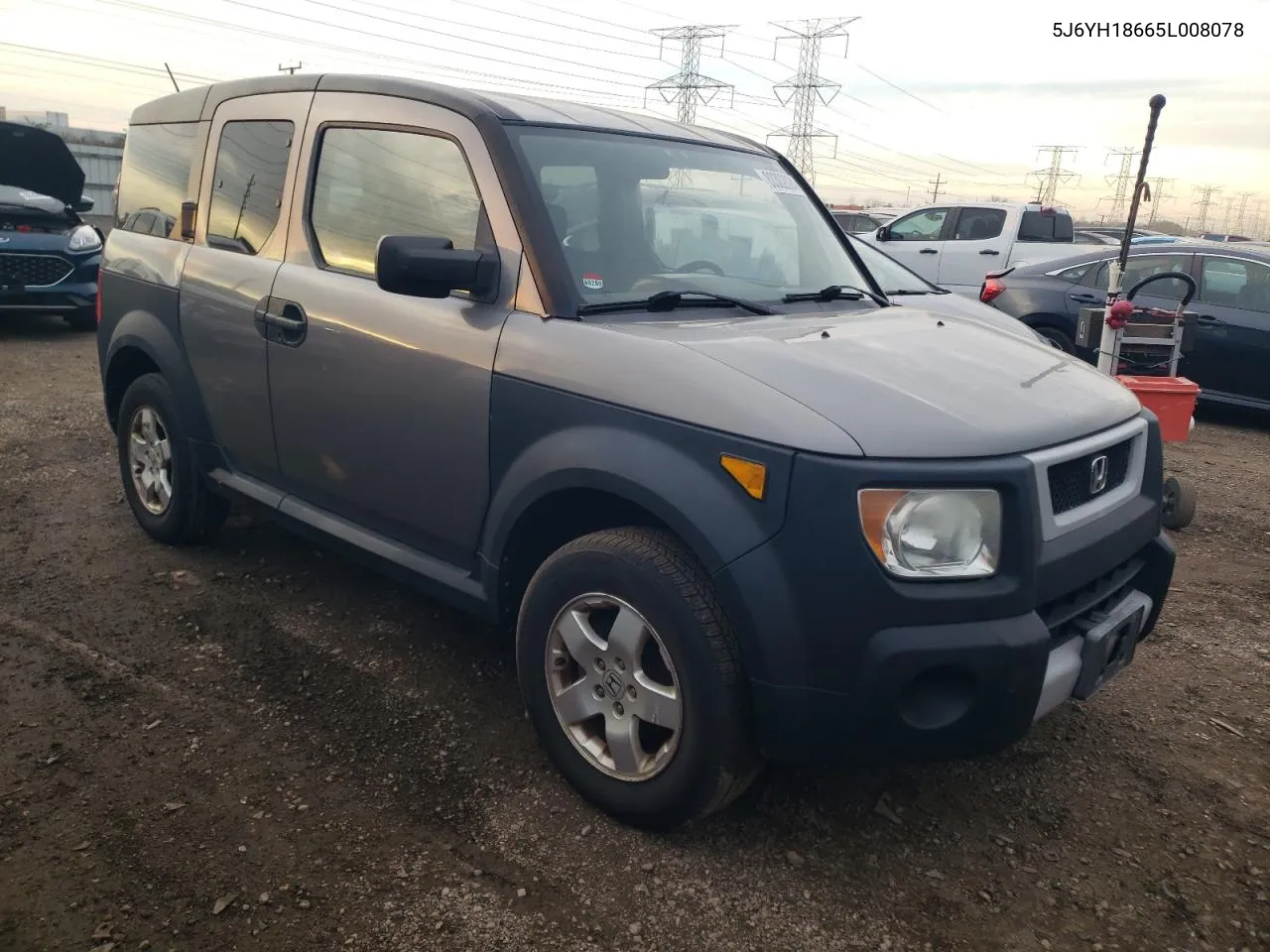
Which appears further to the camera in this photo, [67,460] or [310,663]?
[67,460]

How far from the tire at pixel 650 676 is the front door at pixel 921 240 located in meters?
11.5

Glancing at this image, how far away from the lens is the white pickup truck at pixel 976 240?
1283cm

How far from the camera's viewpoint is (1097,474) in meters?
2.58

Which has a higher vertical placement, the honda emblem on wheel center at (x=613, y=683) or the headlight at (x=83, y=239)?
the headlight at (x=83, y=239)

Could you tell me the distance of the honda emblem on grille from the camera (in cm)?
255

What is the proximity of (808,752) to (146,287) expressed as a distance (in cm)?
348

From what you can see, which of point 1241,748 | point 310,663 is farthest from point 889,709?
point 310,663

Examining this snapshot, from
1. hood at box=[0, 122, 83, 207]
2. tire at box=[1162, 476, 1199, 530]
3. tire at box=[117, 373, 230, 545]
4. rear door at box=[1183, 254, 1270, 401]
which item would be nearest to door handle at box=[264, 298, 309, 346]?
tire at box=[117, 373, 230, 545]

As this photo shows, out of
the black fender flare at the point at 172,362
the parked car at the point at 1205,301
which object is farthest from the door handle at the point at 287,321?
the parked car at the point at 1205,301

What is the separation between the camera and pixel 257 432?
3725mm

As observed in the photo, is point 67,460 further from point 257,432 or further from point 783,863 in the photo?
point 783,863

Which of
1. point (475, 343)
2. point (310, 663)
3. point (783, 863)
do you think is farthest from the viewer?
point (310, 663)

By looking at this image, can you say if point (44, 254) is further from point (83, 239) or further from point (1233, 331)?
point (1233, 331)

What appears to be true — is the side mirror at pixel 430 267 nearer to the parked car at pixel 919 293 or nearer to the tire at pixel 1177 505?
the parked car at pixel 919 293
